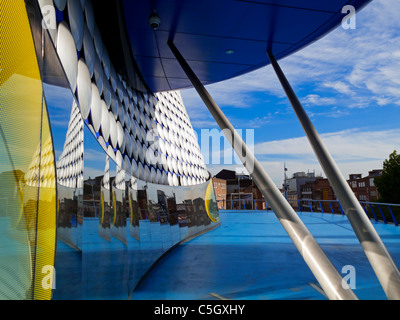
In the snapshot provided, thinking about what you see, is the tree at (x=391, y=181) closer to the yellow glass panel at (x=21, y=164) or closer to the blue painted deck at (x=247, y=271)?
the blue painted deck at (x=247, y=271)

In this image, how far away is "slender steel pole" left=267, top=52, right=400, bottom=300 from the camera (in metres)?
3.15

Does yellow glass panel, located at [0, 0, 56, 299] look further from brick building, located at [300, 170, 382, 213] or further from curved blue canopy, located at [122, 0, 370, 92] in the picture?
brick building, located at [300, 170, 382, 213]

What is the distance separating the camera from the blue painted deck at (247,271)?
425cm

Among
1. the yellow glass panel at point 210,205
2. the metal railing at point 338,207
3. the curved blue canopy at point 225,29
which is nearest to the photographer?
the curved blue canopy at point 225,29

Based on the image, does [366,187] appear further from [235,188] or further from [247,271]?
[247,271]

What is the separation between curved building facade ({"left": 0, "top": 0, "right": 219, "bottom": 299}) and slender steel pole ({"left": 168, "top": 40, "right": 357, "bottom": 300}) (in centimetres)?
177

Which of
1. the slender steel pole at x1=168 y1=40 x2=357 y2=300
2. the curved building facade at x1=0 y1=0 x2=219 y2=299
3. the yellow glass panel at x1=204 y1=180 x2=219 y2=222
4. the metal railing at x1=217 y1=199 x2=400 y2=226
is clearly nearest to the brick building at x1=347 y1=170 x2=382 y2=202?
the metal railing at x1=217 y1=199 x2=400 y2=226

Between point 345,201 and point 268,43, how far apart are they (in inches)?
149

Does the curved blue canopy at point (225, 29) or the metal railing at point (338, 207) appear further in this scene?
the metal railing at point (338, 207)

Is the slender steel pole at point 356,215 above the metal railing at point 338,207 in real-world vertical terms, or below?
above

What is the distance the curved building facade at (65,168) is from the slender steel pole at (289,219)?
1.77m

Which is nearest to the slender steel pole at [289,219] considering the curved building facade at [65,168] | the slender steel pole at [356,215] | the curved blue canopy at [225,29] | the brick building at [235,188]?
the slender steel pole at [356,215]

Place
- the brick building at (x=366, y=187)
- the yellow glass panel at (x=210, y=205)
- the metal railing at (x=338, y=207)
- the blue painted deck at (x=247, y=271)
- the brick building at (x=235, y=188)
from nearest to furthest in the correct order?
1. the blue painted deck at (x=247, y=271)
2. the metal railing at (x=338, y=207)
3. the yellow glass panel at (x=210, y=205)
4. the brick building at (x=235, y=188)
5. the brick building at (x=366, y=187)
